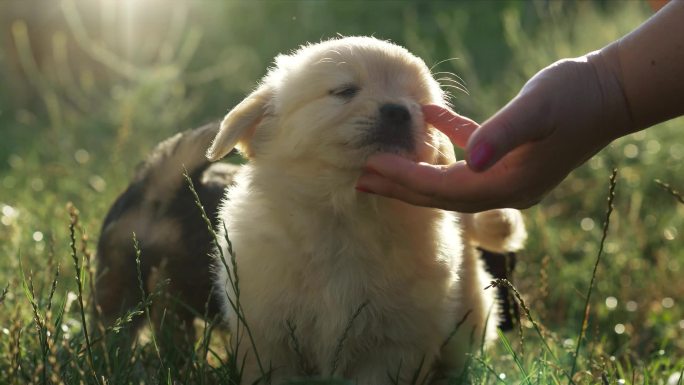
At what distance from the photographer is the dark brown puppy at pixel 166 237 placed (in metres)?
3.35

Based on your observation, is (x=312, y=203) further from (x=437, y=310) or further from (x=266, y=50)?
(x=266, y=50)

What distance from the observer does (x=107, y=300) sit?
3371 mm

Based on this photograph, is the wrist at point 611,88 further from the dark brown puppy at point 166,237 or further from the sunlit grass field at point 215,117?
the dark brown puppy at point 166,237

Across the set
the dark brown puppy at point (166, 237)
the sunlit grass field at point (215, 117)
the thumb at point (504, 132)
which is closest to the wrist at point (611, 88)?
the thumb at point (504, 132)

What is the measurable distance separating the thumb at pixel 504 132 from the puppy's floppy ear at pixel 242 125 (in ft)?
3.43

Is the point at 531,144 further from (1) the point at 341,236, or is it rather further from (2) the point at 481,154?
(1) the point at 341,236

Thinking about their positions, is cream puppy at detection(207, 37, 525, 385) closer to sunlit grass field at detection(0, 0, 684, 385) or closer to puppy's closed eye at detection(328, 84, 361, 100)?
puppy's closed eye at detection(328, 84, 361, 100)

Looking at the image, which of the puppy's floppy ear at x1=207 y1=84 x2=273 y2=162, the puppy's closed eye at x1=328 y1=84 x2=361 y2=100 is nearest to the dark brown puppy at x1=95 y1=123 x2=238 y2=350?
the puppy's floppy ear at x1=207 y1=84 x2=273 y2=162

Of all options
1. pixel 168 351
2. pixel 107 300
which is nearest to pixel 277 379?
pixel 168 351

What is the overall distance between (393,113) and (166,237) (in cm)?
134

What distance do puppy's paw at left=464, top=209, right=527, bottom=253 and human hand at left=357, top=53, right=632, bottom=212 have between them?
95 cm

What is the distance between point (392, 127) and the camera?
255cm

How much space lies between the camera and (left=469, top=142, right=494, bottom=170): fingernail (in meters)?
1.91

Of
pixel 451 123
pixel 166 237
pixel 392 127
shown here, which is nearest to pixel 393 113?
pixel 392 127
